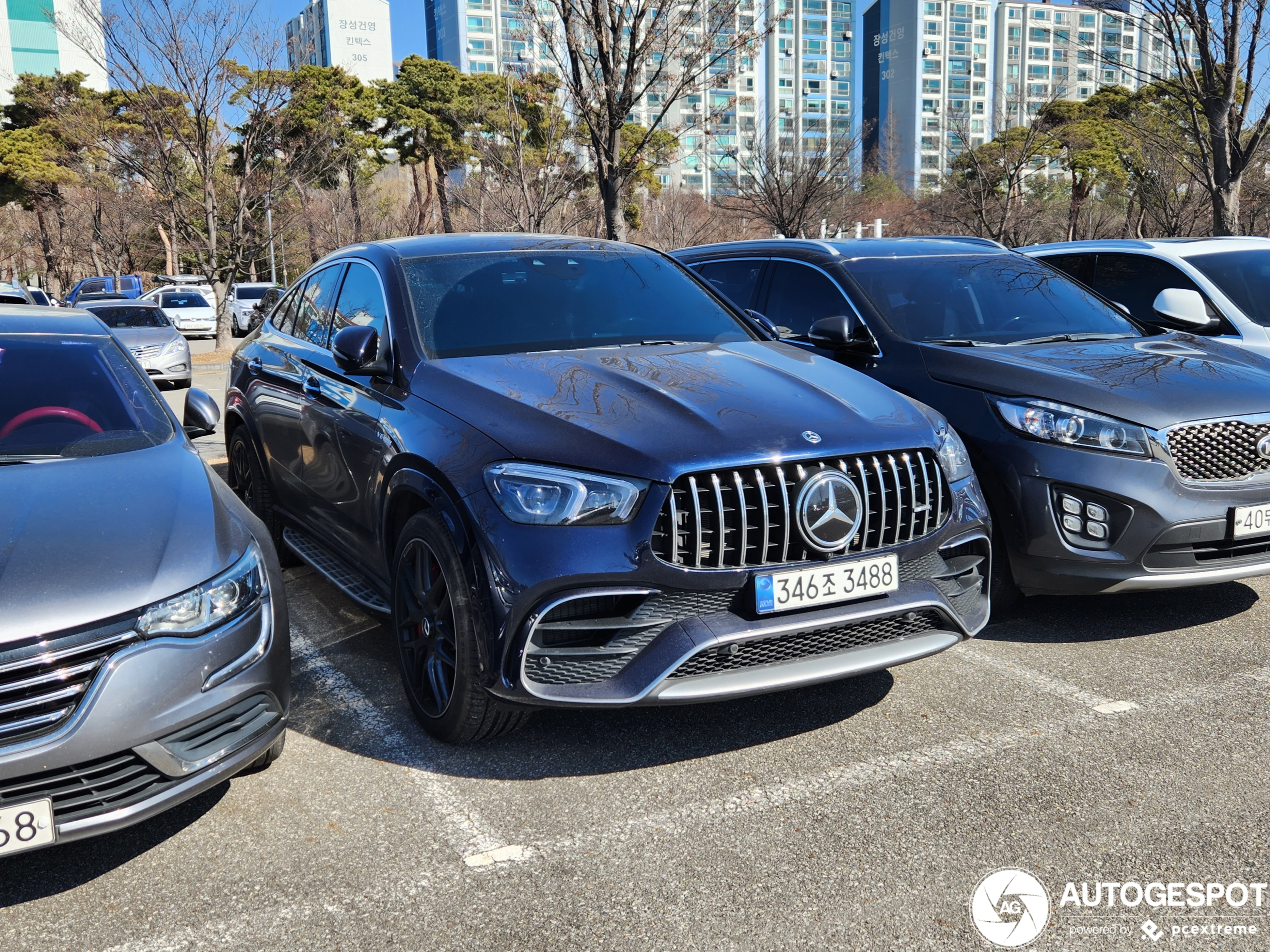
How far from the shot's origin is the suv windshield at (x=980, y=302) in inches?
215

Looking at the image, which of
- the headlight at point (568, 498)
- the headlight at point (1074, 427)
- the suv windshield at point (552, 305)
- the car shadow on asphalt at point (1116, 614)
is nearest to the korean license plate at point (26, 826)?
the headlight at point (568, 498)

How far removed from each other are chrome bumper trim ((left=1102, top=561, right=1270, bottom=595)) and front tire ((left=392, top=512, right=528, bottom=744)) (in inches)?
97.7

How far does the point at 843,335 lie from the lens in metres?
5.15

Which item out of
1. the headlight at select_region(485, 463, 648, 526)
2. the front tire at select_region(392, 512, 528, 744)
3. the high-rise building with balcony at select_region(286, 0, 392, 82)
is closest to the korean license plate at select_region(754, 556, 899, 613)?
the headlight at select_region(485, 463, 648, 526)

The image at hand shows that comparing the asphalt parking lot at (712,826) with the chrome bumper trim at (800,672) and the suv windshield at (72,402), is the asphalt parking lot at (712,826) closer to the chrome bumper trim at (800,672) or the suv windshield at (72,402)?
the chrome bumper trim at (800,672)

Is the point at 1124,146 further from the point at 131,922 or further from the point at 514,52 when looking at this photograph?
the point at 131,922

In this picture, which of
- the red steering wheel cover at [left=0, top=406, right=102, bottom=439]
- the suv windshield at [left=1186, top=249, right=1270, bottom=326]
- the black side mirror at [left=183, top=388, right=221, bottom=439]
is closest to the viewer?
the red steering wheel cover at [left=0, top=406, right=102, bottom=439]

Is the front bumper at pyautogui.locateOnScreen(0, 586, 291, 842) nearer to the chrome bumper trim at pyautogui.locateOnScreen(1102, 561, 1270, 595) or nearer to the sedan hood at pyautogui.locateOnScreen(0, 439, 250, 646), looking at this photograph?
the sedan hood at pyautogui.locateOnScreen(0, 439, 250, 646)

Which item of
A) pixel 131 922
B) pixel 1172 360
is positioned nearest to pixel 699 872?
pixel 131 922

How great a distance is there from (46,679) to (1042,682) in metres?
3.27

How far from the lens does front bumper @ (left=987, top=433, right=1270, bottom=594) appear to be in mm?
4281

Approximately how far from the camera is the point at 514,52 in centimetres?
2484

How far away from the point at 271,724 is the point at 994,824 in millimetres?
1989

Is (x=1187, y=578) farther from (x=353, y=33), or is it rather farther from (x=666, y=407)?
(x=353, y=33)
